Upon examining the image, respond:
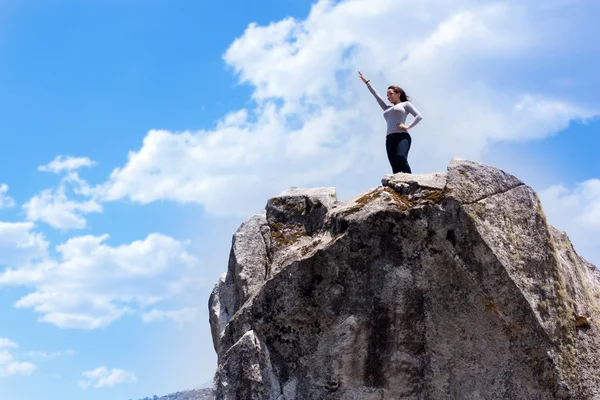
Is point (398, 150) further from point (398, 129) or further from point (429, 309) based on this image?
point (429, 309)

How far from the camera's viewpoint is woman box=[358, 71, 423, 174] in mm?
18062

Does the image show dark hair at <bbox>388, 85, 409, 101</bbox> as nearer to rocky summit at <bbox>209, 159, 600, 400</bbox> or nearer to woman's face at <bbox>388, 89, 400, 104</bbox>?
woman's face at <bbox>388, 89, 400, 104</bbox>

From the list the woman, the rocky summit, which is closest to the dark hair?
the woman

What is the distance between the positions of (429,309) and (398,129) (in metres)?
5.46

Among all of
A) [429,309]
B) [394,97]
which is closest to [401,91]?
[394,97]

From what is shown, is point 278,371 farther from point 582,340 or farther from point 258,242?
point 582,340

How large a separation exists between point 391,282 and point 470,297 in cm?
154

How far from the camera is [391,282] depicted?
47.2 feet

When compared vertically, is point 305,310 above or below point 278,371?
above

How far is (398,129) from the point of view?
18250 mm

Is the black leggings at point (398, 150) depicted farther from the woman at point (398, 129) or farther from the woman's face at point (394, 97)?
the woman's face at point (394, 97)

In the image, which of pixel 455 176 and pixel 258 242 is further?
pixel 258 242

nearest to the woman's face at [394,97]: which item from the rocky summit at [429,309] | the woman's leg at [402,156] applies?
the woman's leg at [402,156]

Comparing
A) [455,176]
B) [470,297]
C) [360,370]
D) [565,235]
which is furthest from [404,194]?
[565,235]
